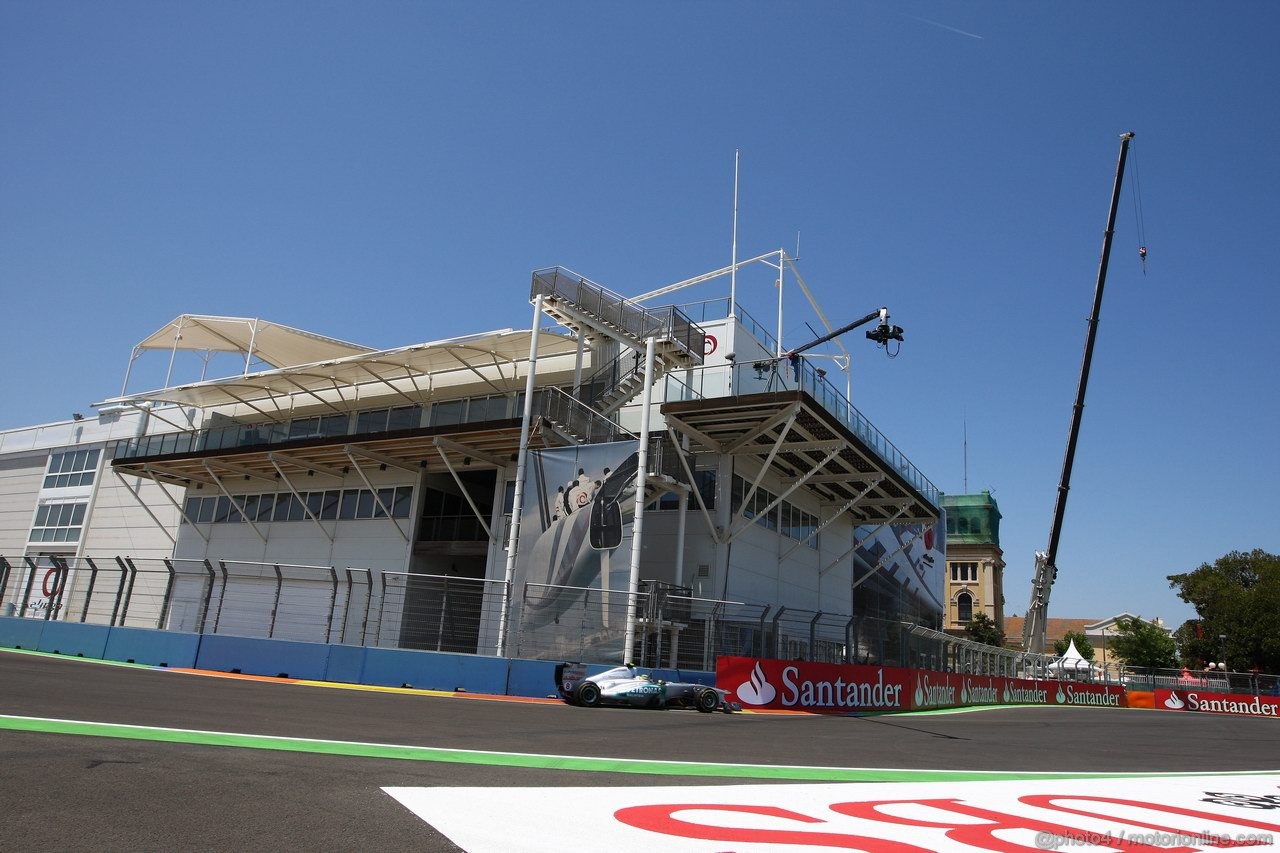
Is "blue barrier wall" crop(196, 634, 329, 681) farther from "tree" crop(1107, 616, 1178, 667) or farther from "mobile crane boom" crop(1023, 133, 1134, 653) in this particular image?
"tree" crop(1107, 616, 1178, 667)

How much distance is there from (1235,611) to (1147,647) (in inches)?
1114

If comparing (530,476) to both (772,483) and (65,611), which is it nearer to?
(772,483)

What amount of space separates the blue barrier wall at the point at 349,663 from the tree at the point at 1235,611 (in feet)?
213

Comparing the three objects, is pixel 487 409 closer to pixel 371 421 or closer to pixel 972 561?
pixel 371 421

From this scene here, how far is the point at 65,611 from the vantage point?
24984 mm

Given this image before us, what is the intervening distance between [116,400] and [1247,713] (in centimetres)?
5609

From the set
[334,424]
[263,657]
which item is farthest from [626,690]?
[334,424]

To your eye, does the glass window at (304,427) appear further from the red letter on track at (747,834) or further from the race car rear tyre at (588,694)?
the red letter on track at (747,834)

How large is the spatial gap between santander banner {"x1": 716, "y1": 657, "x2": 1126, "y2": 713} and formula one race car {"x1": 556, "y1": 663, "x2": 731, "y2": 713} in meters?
2.05

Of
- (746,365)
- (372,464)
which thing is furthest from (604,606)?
(372,464)

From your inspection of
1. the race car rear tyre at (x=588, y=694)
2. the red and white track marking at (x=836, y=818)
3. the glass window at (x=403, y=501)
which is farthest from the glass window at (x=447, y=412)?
the red and white track marking at (x=836, y=818)

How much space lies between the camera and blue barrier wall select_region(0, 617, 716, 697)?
18656 millimetres

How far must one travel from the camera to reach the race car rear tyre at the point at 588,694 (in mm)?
16375

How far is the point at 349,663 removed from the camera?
754 inches
